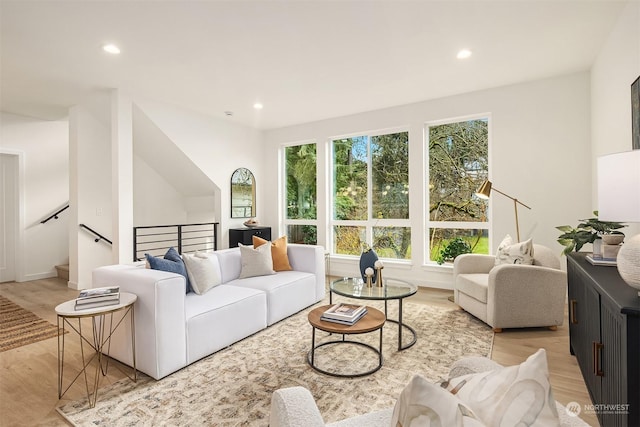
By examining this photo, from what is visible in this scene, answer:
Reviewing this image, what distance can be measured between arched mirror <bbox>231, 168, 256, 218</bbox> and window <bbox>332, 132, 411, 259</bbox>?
1.52m

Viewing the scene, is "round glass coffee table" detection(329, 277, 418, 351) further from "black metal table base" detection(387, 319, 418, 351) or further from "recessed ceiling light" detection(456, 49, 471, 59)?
"recessed ceiling light" detection(456, 49, 471, 59)

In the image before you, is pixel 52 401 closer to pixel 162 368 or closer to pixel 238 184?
pixel 162 368

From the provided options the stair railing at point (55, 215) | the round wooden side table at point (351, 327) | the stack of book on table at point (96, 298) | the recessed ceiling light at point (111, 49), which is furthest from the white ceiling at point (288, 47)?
the round wooden side table at point (351, 327)

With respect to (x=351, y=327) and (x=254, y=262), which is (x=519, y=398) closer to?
(x=351, y=327)

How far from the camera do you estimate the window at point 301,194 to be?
234 inches

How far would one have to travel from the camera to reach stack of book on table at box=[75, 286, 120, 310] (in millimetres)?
2049

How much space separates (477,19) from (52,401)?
13.0 ft

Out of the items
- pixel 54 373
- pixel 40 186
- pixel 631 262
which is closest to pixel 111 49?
pixel 54 373

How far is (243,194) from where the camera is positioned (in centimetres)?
595

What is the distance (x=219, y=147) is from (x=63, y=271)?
3.16 m

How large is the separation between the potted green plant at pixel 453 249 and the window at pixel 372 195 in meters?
0.50

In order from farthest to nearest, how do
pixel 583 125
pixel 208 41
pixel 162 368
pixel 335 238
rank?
pixel 335 238, pixel 583 125, pixel 208 41, pixel 162 368

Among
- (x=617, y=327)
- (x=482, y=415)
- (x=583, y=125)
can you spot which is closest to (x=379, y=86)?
(x=583, y=125)

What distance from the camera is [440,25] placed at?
2723 millimetres
